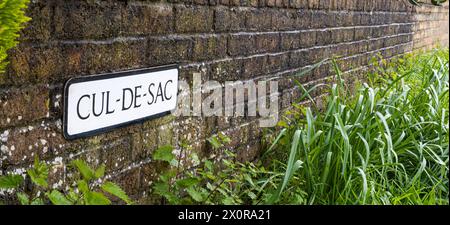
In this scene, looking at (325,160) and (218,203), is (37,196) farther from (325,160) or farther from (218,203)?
(325,160)

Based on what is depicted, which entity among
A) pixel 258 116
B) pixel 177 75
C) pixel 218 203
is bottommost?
pixel 218 203

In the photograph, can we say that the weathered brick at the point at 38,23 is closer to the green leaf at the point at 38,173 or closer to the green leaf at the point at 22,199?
the green leaf at the point at 38,173

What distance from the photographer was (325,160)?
3596 millimetres

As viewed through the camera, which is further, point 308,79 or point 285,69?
point 308,79

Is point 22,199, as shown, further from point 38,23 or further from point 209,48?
point 209,48

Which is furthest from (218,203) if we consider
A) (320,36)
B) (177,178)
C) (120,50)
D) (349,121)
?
(320,36)

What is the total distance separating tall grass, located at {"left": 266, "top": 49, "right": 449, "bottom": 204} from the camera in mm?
3475

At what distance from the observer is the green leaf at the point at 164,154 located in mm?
2847

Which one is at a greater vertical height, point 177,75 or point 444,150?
point 177,75

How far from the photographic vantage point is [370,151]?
388 cm

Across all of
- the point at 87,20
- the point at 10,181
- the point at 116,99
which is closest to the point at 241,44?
the point at 116,99

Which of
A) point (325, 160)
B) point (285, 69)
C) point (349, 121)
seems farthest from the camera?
point (285, 69)

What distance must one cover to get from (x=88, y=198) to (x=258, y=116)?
6.36ft

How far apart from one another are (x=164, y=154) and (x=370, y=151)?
1.51 metres
